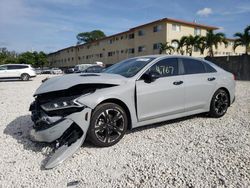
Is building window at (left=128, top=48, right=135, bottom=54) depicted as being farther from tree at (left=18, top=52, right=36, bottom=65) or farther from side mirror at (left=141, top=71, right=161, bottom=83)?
tree at (left=18, top=52, right=36, bottom=65)

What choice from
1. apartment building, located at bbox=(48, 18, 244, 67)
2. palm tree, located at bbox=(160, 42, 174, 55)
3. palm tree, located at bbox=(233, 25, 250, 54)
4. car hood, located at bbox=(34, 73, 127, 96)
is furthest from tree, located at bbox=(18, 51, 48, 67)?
car hood, located at bbox=(34, 73, 127, 96)

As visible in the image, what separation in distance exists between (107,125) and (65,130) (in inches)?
28.7

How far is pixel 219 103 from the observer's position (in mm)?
5727

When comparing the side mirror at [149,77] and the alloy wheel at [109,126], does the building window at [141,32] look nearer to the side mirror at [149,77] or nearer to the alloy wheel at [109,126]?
the side mirror at [149,77]

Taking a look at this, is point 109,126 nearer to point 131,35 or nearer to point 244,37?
point 244,37

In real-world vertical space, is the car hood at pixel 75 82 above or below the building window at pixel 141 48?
below

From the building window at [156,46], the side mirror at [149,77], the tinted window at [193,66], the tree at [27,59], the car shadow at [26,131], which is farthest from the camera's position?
the tree at [27,59]

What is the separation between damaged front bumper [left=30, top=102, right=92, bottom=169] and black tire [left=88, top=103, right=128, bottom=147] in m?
0.15

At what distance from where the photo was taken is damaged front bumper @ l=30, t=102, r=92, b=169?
3606 millimetres

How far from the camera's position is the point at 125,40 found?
1645 inches

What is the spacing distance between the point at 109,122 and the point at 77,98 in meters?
0.70

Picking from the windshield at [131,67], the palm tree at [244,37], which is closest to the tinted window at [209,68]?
the windshield at [131,67]

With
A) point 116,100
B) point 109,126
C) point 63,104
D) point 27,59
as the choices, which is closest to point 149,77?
point 116,100

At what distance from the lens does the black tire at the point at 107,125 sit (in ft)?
12.7
